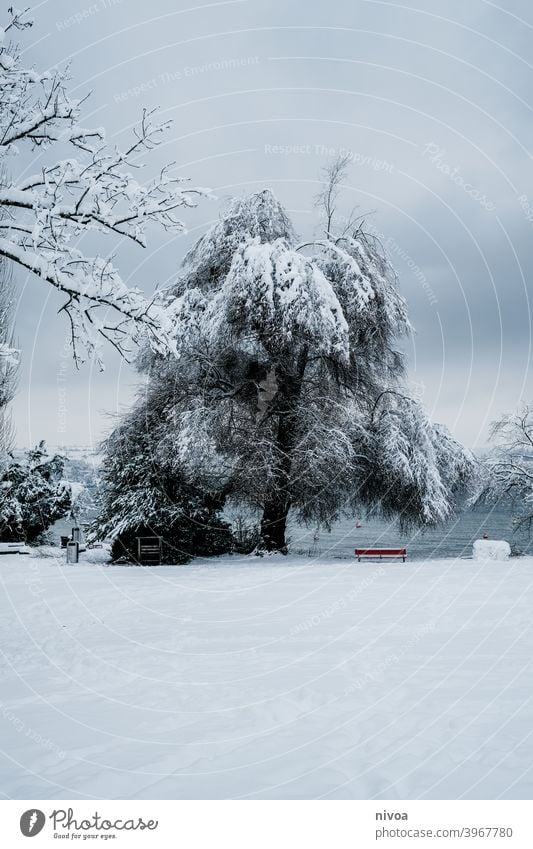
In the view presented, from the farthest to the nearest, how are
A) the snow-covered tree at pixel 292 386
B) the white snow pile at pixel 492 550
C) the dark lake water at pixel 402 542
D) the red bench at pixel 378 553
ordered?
the dark lake water at pixel 402 542, the red bench at pixel 378 553, the snow-covered tree at pixel 292 386, the white snow pile at pixel 492 550

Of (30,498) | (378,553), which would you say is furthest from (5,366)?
(378,553)

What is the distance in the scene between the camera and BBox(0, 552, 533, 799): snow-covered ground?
4047 millimetres

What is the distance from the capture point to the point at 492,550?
17.0m

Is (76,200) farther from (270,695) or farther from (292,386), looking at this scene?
(292,386)

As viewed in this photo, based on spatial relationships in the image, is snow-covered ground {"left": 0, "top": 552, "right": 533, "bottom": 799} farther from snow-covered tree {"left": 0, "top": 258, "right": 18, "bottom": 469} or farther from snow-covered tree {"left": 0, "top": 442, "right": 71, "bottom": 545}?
snow-covered tree {"left": 0, "top": 442, "right": 71, "bottom": 545}

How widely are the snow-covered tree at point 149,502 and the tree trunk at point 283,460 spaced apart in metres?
1.41

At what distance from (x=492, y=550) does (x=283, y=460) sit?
19.2 ft

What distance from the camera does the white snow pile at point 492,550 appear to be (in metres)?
16.9

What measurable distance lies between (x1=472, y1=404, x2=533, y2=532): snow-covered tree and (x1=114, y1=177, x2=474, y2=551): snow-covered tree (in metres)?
2.46

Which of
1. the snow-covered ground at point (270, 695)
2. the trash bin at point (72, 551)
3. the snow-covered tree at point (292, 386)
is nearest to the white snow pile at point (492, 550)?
the snow-covered tree at point (292, 386)

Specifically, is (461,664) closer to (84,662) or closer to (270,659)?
(270,659)

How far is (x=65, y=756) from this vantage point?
4480 millimetres

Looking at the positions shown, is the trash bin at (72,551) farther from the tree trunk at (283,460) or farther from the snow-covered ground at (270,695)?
the snow-covered ground at (270,695)

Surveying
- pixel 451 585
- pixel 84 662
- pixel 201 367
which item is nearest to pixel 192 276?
pixel 201 367
